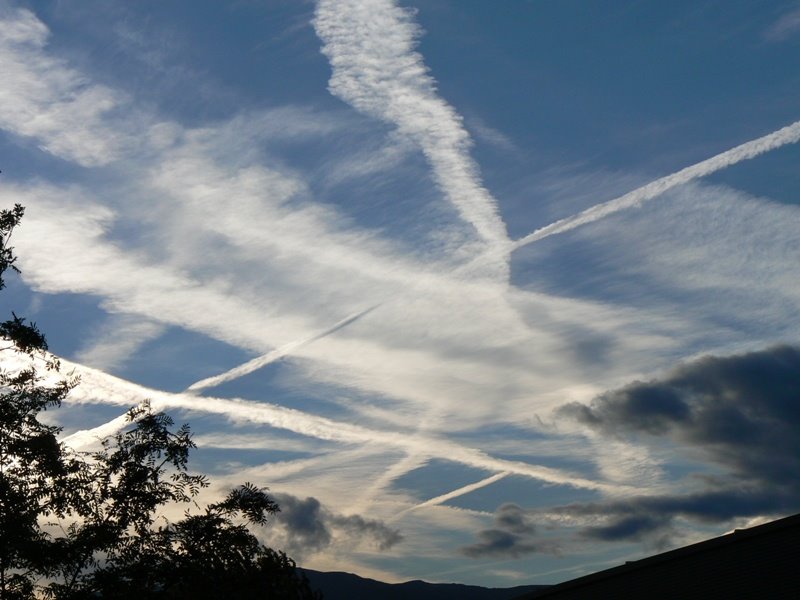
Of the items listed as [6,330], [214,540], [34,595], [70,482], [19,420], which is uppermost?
[6,330]

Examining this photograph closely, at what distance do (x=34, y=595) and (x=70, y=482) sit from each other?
144 inches

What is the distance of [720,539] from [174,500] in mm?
19397

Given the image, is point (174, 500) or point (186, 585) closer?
point (186, 585)

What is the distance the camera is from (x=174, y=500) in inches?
1083

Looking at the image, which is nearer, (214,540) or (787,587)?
(214,540)

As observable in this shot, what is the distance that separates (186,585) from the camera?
903 inches

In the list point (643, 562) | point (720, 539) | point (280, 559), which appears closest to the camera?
point (280, 559)

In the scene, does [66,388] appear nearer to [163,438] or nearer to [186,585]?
[163,438]

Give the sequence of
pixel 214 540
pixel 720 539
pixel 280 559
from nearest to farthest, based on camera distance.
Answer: pixel 280 559
pixel 214 540
pixel 720 539

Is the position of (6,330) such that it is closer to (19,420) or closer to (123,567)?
(19,420)

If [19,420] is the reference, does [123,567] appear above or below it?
below

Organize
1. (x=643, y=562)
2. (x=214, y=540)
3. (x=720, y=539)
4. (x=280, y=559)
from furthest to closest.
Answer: (x=643, y=562), (x=720, y=539), (x=214, y=540), (x=280, y=559)

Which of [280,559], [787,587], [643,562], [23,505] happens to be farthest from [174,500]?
[787,587]

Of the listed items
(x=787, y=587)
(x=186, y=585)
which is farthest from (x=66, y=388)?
(x=787, y=587)
